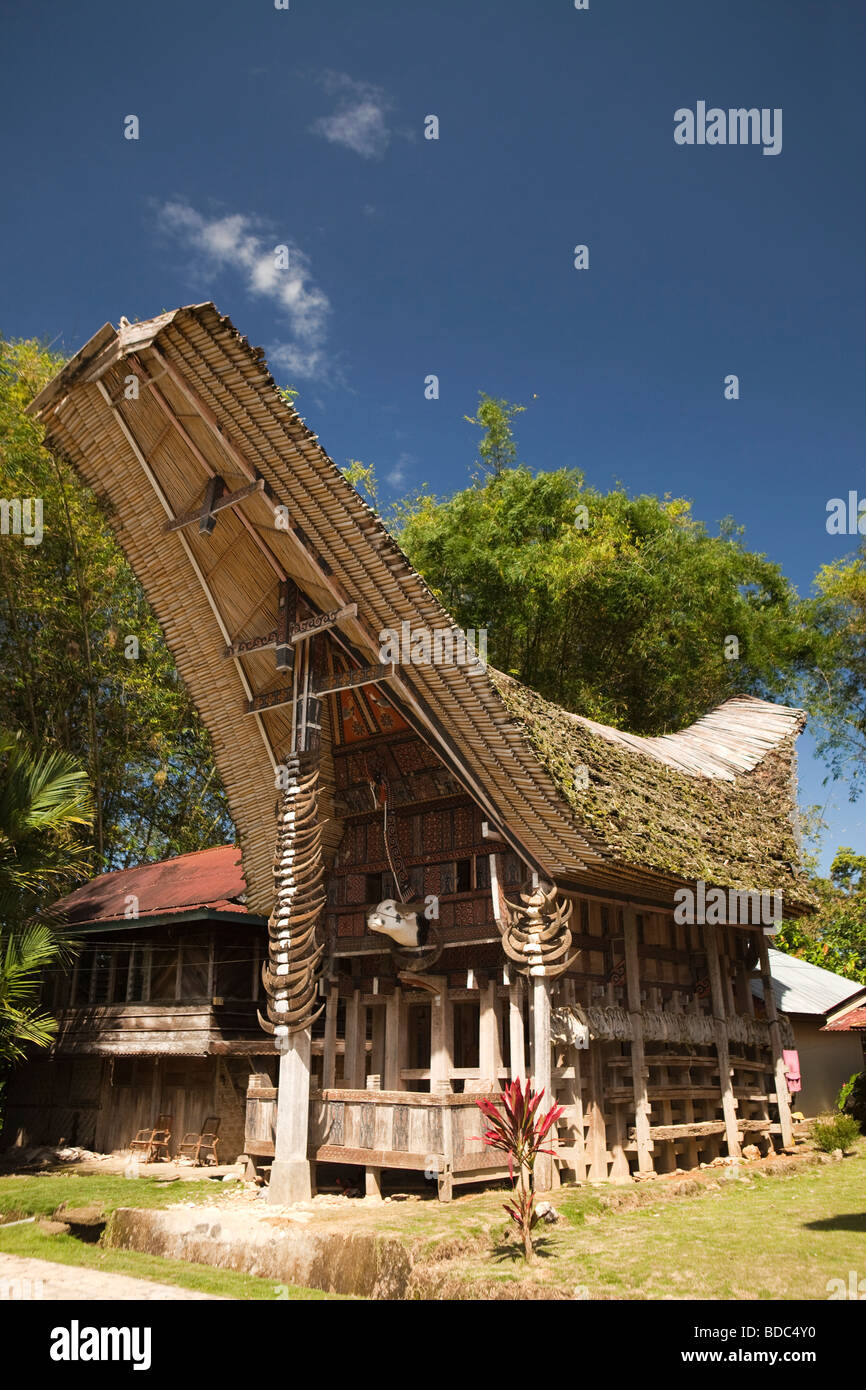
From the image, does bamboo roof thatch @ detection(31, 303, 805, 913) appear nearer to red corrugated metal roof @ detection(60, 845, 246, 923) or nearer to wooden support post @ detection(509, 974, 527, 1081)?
wooden support post @ detection(509, 974, 527, 1081)

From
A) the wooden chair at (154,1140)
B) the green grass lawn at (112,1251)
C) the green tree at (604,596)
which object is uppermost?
the green tree at (604,596)

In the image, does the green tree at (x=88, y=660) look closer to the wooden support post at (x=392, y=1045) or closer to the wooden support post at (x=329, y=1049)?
the wooden support post at (x=329, y=1049)

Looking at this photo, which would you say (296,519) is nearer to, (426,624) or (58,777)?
(426,624)

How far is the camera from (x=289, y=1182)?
10461 mm

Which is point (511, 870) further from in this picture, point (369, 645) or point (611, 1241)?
point (611, 1241)

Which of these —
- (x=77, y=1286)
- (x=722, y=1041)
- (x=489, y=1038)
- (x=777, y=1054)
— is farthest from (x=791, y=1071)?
(x=77, y=1286)

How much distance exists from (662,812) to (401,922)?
171 inches

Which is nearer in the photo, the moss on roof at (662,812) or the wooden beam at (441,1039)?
the wooden beam at (441,1039)

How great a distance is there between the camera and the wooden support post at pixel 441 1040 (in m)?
11.9

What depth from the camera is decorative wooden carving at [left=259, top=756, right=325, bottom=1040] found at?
11.1 meters

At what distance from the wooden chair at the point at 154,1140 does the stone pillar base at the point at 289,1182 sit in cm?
710

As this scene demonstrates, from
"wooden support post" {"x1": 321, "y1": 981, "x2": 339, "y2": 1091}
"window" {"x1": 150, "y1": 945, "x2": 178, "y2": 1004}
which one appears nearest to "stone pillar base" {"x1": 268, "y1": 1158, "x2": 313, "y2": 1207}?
"wooden support post" {"x1": 321, "y1": 981, "x2": 339, "y2": 1091}

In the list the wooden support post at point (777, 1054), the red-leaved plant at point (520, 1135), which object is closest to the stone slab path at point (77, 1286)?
the red-leaved plant at point (520, 1135)

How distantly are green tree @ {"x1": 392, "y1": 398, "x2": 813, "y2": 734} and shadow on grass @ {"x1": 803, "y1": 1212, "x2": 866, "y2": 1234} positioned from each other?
1729 centimetres
